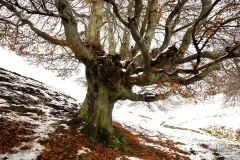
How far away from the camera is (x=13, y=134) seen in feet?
19.1

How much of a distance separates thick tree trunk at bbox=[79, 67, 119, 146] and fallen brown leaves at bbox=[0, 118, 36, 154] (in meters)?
1.86

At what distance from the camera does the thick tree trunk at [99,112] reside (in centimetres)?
721

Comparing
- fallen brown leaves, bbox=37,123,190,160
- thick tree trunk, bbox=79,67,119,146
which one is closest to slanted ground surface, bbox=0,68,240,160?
fallen brown leaves, bbox=37,123,190,160

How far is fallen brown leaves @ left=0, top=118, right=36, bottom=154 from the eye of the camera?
16.8ft

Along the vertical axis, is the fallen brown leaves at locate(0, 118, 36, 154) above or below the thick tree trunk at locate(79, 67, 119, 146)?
below

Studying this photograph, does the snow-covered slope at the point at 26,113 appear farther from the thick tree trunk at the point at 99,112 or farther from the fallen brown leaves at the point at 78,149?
the thick tree trunk at the point at 99,112

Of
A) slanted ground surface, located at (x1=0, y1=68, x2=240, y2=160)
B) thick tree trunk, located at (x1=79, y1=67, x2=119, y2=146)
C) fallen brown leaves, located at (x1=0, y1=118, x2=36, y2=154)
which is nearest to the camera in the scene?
fallen brown leaves, located at (x1=0, y1=118, x2=36, y2=154)

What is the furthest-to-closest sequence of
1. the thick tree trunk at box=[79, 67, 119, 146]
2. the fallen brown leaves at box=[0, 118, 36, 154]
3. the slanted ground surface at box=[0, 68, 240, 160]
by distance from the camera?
1. the thick tree trunk at box=[79, 67, 119, 146]
2. the slanted ground surface at box=[0, 68, 240, 160]
3. the fallen brown leaves at box=[0, 118, 36, 154]

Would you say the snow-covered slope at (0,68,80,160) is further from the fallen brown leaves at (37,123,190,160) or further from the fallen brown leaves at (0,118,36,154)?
the fallen brown leaves at (37,123,190,160)

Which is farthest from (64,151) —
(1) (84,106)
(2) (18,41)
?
(2) (18,41)

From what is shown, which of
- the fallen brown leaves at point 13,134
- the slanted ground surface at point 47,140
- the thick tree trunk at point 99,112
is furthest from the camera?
the thick tree trunk at point 99,112

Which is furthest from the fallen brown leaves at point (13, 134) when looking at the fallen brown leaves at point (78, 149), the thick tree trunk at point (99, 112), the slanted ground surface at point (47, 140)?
the thick tree trunk at point (99, 112)

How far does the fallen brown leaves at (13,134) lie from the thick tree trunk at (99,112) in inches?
73.4

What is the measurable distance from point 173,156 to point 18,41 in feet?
25.3
